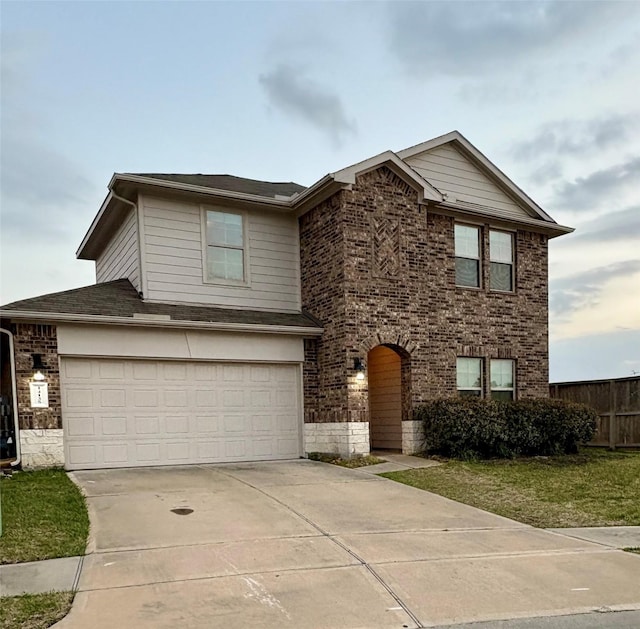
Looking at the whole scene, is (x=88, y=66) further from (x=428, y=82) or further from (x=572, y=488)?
(x=572, y=488)

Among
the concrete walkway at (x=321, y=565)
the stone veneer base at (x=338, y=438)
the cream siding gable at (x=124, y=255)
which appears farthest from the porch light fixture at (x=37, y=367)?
the stone veneer base at (x=338, y=438)

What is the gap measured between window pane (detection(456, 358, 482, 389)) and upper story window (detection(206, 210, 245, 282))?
573cm

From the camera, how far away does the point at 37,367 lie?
1052 cm

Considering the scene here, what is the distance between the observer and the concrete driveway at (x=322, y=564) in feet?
14.6

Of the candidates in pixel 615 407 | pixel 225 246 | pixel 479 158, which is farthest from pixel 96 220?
pixel 615 407

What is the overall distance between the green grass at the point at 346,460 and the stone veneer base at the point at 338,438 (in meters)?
0.10

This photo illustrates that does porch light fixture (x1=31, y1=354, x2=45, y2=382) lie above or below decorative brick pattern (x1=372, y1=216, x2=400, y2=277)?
below

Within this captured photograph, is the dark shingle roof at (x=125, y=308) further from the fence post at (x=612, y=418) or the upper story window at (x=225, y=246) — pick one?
the fence post at (x=612, y=418)

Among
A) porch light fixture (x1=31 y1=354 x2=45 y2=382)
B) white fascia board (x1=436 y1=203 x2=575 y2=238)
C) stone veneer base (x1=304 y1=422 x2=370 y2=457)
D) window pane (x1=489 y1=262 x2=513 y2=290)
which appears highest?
white fascia board (x1=436 y1=203 x2=575 y2=238)

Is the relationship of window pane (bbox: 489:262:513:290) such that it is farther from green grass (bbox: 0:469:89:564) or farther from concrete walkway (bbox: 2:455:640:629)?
green grass (bbox: 0:469:89:564)

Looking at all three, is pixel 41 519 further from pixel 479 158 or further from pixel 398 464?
pixel 479 158

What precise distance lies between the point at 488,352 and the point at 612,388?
3755mm

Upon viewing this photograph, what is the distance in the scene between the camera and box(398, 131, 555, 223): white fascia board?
1453cm

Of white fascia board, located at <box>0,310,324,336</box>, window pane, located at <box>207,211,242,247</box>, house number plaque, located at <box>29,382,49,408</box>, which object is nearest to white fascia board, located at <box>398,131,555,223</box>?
window pane, located at <box>207,211,242,247</box>
